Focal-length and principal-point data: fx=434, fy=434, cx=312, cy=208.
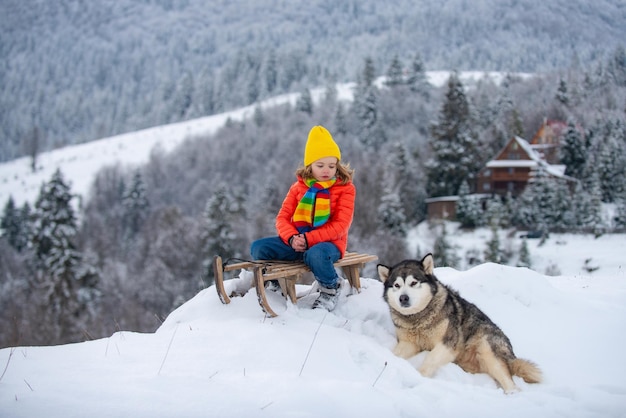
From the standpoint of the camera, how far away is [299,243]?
4.56 m

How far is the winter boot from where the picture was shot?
456 centimetres

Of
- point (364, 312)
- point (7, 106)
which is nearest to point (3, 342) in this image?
point (364, 312)

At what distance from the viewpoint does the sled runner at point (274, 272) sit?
4113 millimetres

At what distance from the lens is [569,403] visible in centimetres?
321

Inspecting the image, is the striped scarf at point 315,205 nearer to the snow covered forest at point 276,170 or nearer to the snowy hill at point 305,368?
the snowy hill at point 305,368

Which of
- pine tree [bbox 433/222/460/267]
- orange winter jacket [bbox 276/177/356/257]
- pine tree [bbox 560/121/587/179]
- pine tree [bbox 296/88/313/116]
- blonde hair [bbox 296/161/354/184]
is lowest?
pine tree [bbox 433/222/460/267]

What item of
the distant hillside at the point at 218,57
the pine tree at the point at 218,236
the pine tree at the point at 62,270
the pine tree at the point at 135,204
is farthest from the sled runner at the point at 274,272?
the pine tree at the point at 135,204

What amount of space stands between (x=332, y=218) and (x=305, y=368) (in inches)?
71.2

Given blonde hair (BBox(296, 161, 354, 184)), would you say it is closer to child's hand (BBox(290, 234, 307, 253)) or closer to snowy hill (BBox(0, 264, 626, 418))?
child's hand (BBox(290, 234, 307, 253))

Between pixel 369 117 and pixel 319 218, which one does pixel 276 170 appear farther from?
pixel 319 218

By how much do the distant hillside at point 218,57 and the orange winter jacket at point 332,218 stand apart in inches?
1625

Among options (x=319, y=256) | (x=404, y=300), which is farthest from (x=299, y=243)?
(x=404, y=300)

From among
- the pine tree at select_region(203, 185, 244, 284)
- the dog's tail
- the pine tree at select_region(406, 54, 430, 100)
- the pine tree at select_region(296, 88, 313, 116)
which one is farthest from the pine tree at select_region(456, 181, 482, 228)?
the pine tree at select_region(296, 88, 313, 116)

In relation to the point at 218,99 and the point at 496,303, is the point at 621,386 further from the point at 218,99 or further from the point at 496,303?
the point at 218,99
